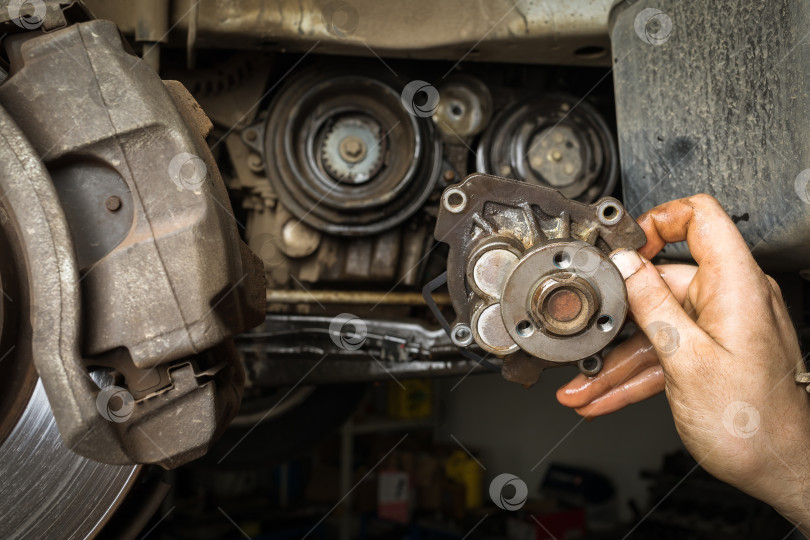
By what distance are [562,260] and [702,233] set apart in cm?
17

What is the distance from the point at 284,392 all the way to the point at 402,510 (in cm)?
189

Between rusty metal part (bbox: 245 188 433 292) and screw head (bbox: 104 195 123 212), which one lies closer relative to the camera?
screw head (bbox: 104 195 123 212)

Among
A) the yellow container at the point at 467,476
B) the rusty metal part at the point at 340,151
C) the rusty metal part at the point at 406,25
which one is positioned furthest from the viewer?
the yellow container at the point at 467,476

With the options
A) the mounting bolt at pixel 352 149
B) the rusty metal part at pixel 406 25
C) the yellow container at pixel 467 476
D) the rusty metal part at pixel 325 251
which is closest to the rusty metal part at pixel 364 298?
the rusty metal part at pixel 325 251

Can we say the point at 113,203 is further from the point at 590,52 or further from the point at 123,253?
the point at 590,52

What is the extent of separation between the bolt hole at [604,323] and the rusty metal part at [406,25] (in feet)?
1.93

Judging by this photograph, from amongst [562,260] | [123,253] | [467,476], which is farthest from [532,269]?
[467,476]

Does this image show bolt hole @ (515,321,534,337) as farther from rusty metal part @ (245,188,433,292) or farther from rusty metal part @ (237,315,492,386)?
rusty metal part @ (245,188,433,292)

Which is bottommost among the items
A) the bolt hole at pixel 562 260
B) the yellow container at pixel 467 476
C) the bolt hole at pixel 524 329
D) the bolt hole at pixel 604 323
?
the yellow container at pixel 467 476

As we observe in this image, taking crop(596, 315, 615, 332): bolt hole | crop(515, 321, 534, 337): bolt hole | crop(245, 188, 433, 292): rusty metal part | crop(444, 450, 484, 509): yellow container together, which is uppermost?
crop(596, 315, 615, 332): bolt hole

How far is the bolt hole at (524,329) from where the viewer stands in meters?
0.71

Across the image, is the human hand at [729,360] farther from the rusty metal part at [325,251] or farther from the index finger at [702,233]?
the rusty metal part at [325,251]

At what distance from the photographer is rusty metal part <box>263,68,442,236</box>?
123 cm

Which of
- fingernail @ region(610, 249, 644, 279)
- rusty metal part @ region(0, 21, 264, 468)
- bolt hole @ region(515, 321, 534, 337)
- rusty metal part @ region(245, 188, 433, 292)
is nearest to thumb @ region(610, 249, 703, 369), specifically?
fingernail @ region(610, 249, 644, 279)
